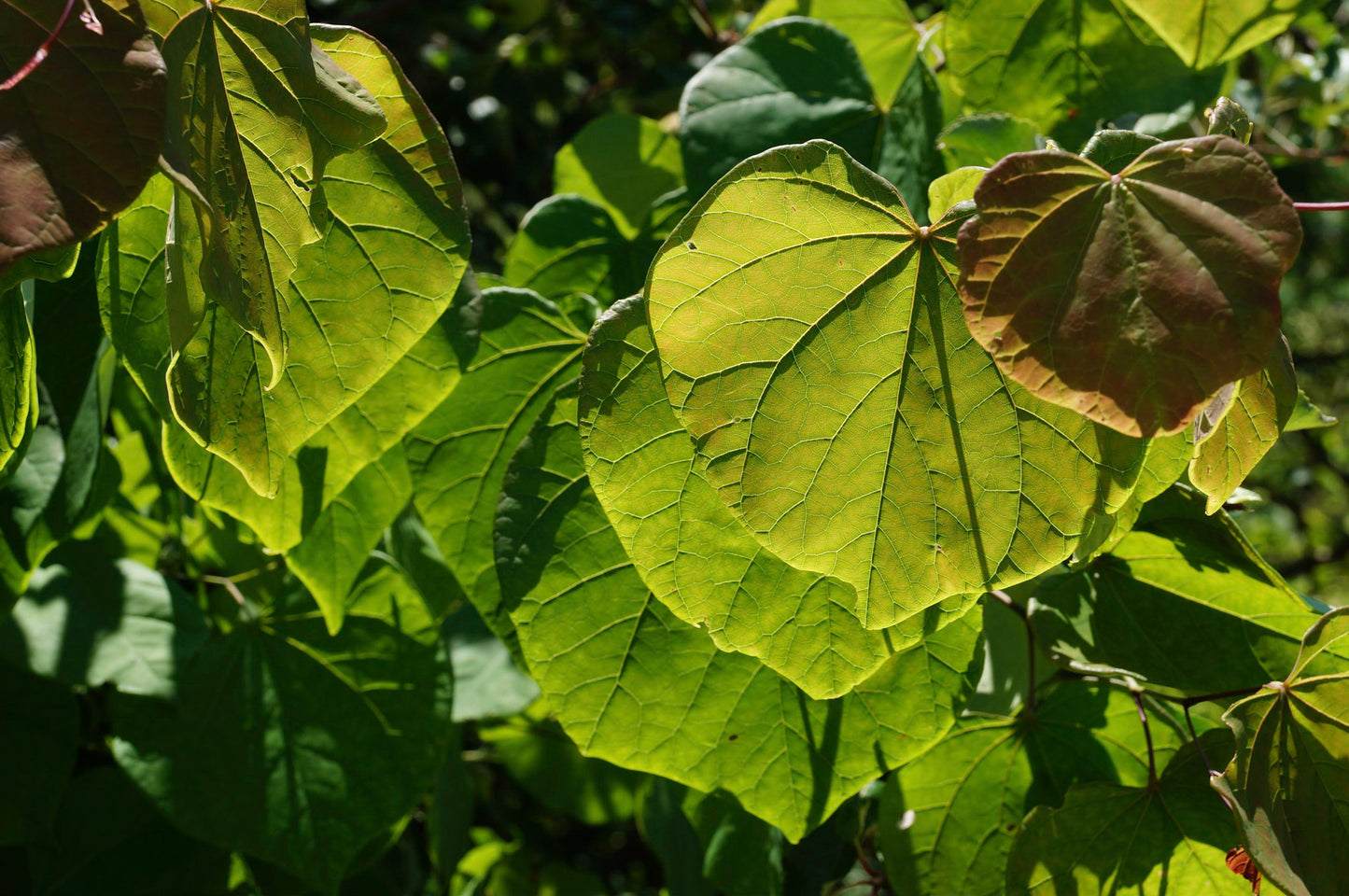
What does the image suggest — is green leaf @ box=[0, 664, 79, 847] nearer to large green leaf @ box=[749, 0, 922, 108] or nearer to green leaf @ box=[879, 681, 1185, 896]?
green leaf @ box=[879, 681, 1185, 896]

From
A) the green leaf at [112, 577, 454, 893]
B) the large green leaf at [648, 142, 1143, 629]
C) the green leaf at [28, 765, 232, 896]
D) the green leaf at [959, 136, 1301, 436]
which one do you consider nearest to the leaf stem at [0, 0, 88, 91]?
the large green leaf at [648, 142, 1143, 629]

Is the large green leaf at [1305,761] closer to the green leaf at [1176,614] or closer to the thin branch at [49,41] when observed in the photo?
the green leaf at [1176,614]

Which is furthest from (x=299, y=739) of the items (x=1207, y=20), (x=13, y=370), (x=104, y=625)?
(x=1207, y=20)

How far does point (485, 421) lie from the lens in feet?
2.64

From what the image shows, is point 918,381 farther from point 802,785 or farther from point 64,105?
point 64,105

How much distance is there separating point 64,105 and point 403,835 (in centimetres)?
132

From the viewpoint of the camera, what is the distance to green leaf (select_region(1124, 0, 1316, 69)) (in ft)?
2.51

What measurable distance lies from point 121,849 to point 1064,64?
3.84 feet

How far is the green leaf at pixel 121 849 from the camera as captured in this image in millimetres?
1048

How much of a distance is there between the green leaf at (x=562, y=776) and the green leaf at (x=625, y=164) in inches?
32.5

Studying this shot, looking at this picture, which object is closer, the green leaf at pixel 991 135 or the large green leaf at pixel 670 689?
the large green leaf at pixel 670 689

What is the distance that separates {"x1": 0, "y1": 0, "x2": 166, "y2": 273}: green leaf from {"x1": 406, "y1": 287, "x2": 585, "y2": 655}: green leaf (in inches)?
13.5

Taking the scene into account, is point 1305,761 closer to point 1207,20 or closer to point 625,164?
point 1207,20

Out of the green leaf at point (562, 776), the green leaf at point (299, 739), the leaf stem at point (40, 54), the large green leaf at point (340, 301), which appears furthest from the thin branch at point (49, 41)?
the green leaf at point (562, 776)
